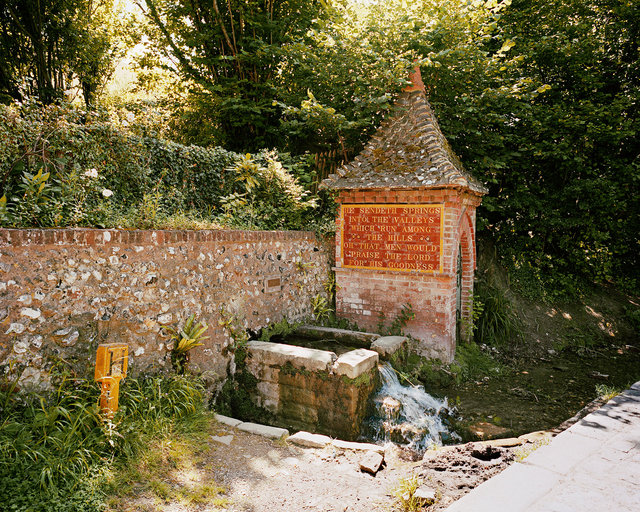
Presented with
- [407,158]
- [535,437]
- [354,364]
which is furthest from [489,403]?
[407,158]

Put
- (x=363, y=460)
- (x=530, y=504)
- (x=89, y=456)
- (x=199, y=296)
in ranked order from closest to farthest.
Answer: (x=530, y=504) < (x=89, y=456) < (x=363, y=460) < (x=199, y=296)

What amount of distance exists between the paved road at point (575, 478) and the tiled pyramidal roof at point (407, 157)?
3891mm

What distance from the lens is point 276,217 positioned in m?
7.77

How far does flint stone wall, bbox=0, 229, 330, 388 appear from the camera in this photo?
3498 mm

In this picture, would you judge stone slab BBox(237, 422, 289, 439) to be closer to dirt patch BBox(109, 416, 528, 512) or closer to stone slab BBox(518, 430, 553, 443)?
dirt patch BBox(109, 416, 528, 512)

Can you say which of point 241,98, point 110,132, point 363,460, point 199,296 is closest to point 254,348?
point 199,296

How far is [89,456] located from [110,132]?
4.44 metres

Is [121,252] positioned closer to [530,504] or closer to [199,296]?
[199,296]

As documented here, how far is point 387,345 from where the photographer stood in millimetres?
6355

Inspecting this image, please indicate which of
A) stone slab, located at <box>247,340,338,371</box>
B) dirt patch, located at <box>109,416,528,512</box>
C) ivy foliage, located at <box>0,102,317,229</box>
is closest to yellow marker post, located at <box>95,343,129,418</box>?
dirt patch, located at <box>109,416,528,512</box>

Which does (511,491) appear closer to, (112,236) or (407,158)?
(112,236)

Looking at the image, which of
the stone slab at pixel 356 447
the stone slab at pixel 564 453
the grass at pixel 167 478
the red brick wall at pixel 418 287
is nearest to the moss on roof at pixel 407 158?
the red brick wall at pixel 418 287

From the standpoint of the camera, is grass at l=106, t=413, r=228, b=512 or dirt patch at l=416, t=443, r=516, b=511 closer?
grass at l=106, t=413, r=228, b=512

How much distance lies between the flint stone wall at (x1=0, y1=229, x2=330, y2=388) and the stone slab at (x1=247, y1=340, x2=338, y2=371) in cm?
40
